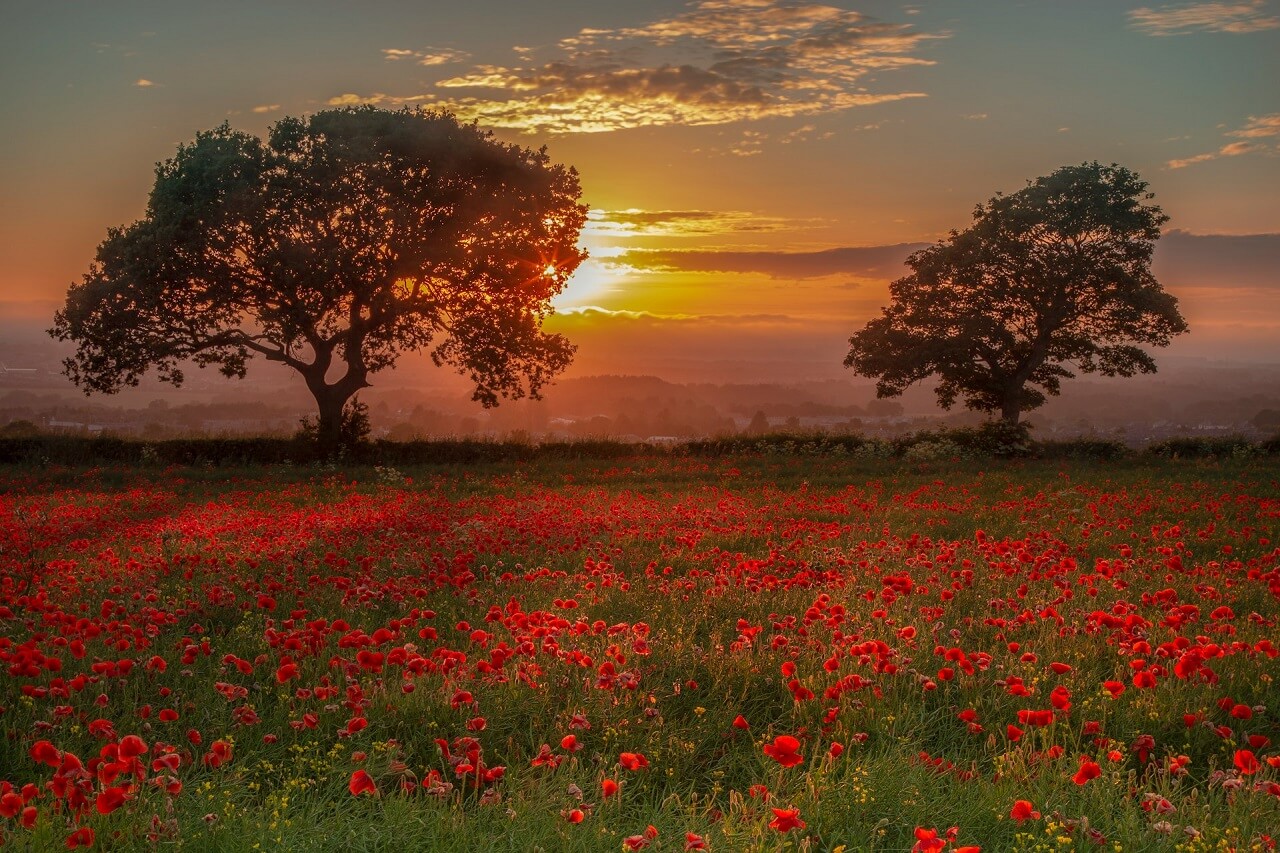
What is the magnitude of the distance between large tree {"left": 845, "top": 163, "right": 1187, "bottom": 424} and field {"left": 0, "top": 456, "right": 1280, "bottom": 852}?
95.7 ft

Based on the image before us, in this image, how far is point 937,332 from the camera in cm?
4038

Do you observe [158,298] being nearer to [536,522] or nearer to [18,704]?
[536,522]

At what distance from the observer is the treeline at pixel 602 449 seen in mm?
30828

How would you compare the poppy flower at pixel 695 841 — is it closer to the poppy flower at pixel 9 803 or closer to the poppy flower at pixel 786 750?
the poppy flower at pixel 786 750

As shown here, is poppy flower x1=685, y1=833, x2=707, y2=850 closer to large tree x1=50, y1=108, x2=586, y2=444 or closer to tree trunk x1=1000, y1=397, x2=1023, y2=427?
large tree x1=50, y1=108, x2=586, y2=444

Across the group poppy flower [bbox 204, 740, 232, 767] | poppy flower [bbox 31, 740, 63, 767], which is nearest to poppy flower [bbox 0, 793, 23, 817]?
poppy flower [bbox 31, 740, 63, 767]

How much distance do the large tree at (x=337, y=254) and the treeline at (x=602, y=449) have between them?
2.84 m

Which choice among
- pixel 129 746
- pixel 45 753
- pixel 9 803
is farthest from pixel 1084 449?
pixel 9 803

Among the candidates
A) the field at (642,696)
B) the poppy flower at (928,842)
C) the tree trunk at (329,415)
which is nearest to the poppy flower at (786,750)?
the field at (642,696)

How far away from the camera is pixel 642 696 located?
19.7ft

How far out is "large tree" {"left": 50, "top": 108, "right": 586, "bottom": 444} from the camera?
1243 inches

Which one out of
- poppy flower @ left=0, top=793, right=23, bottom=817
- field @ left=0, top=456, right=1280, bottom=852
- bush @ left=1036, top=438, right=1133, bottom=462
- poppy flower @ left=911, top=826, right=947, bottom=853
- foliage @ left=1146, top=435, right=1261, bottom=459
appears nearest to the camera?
poppy flower @ left=911, top=826, right=947, bottom=853

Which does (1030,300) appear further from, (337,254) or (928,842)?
(928,842)

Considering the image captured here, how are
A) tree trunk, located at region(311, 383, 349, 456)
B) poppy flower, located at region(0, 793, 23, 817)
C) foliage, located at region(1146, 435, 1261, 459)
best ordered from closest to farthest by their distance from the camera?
poppy flower, located at region(0, 793, 23, 817) → tree trunk, located at region(311, 383, 349, 456) → foliage, located at region(1146, 435, 1261, 459)
